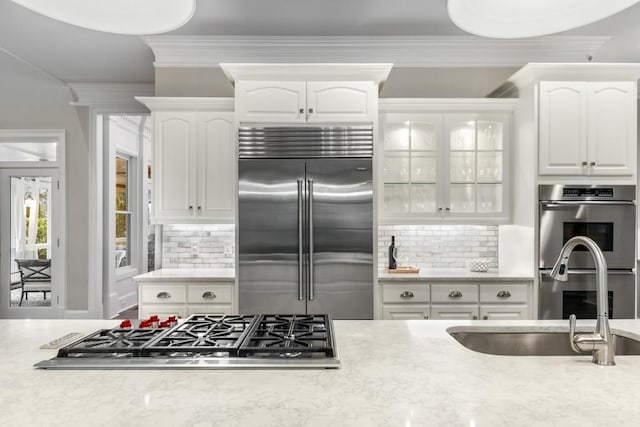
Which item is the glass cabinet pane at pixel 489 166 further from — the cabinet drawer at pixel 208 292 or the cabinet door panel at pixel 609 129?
the cabinet drawer at pixel 208 292

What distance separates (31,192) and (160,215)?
102 inches

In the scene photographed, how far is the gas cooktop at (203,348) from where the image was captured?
51.0 inches

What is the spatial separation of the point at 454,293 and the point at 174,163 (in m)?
2.46

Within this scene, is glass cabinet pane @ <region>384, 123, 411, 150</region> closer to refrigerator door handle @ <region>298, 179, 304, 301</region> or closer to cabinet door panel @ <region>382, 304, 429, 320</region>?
refrigerator door handle @ <region>298, 179, 304, 301</region>

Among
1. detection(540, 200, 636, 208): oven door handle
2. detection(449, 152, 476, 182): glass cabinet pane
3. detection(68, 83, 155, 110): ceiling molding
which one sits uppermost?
detection(68, 83, 155, 110): ceiling molding

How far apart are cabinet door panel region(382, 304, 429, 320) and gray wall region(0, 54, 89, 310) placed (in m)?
3.62

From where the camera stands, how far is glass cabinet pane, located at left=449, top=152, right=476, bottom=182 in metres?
3.62

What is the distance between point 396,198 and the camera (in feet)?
11.9

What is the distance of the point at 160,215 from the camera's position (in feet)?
12.0

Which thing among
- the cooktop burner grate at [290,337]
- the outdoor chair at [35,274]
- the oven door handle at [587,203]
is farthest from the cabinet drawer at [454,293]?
the outdoor chair at [35,274]

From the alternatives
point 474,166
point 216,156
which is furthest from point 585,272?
point 216,156

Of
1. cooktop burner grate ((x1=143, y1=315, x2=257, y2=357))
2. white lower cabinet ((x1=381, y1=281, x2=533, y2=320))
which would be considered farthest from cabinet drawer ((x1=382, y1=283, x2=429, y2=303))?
cooktop burner grate ((x1=143, y1=315, x2=257, y2=357))

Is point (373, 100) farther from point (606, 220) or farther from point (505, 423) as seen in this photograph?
point (505, 423)

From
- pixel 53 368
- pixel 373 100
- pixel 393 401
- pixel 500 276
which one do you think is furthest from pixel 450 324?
pixel 373 100
